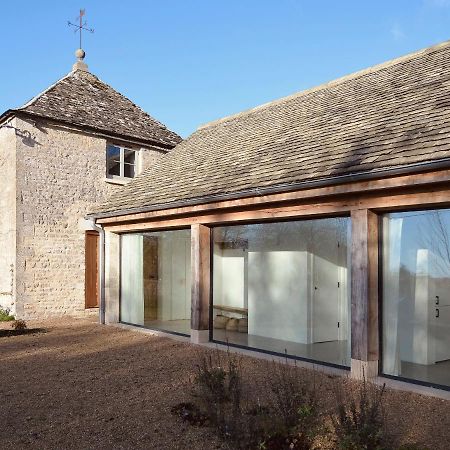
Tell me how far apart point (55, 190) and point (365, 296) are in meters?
10.3

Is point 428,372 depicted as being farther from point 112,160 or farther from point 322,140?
point 112,160

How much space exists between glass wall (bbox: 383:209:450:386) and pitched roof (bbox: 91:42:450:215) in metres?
0.99

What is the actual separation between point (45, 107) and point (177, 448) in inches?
483

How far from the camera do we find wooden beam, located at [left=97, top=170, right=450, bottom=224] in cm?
589

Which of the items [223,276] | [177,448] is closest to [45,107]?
[223,276]

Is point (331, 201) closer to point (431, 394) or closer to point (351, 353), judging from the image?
point (351, 353)

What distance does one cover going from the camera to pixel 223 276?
988 cm

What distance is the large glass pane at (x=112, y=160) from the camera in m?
15.7

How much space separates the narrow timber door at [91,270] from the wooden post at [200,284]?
624 cm

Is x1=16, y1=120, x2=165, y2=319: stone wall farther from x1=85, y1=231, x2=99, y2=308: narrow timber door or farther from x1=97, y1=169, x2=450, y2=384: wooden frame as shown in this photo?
x1=97, y1=169, x2=450, y2=384: wooden frame

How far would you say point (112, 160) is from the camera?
15891 mm

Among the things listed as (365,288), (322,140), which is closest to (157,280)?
(322,140)

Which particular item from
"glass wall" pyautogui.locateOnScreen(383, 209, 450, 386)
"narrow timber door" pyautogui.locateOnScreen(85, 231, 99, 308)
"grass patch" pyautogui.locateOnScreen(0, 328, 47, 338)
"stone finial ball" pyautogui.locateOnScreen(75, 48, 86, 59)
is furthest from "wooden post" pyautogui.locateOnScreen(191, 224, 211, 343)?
"stone finial ball" pyautogui.locateOnScreen(75, 48, 86, 59)

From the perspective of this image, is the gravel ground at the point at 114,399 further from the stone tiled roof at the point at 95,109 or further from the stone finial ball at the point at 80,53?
the stone finial ball at the point at 80,53
